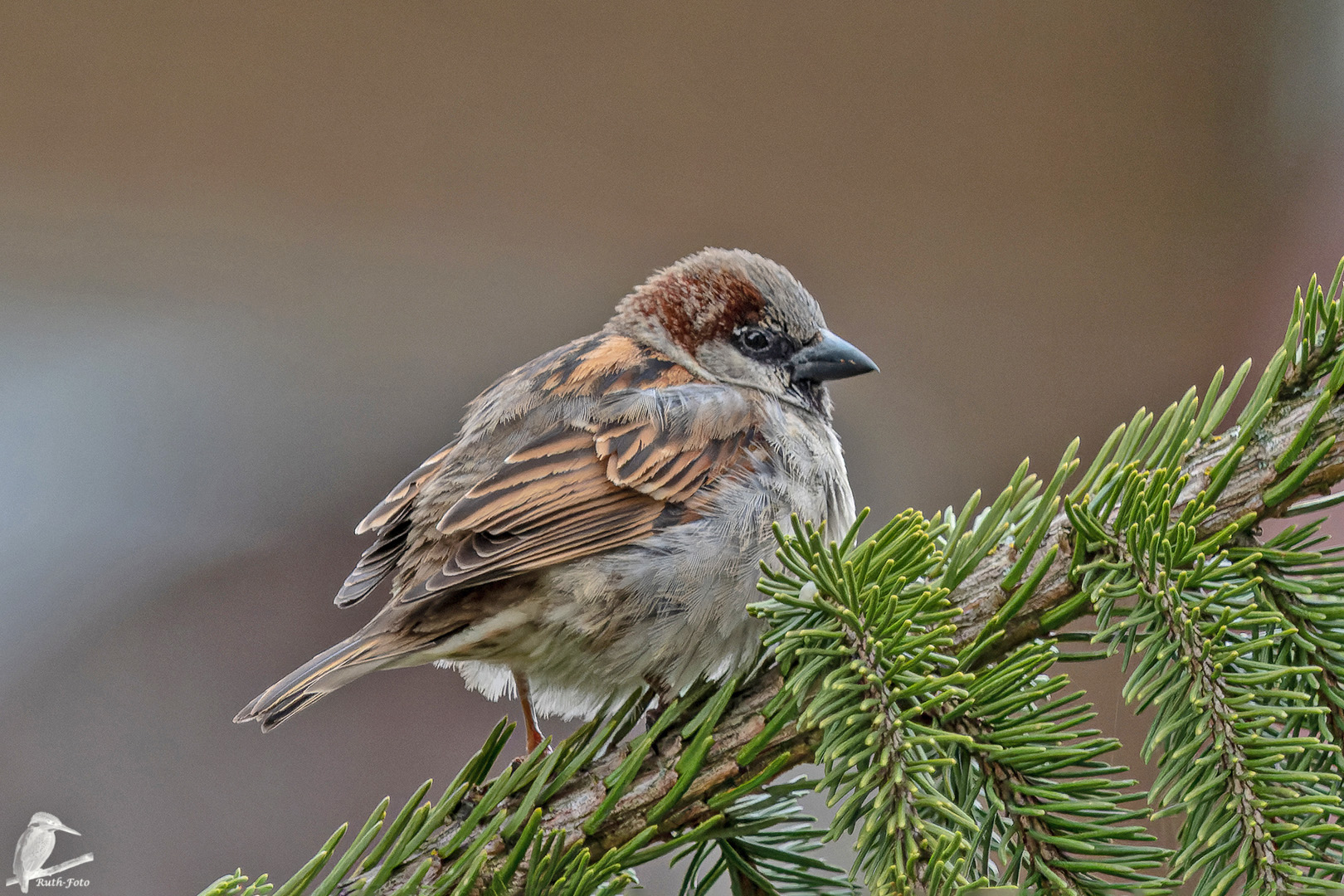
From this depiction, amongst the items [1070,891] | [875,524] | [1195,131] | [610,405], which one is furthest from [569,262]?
[1070,891]

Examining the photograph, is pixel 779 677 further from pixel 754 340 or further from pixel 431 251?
pixel 431 251

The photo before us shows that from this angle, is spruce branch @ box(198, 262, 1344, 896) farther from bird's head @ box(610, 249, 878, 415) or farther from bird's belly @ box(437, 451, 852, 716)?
bird's head @ box(610, 249, 878, 415)

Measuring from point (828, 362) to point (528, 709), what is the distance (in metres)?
0.86

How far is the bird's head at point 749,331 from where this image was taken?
1.95m

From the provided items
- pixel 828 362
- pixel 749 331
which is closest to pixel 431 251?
pixel 749 331

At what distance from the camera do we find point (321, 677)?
4.17 feet

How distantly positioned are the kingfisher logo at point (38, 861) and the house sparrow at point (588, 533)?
0.55 meters

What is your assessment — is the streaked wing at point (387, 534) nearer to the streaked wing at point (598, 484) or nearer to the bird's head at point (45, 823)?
the streaked wing at point (598, 484)

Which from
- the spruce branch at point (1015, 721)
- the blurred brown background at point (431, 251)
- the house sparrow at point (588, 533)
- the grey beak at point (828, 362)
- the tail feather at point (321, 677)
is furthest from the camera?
the blurred brown background at point (431, 251)

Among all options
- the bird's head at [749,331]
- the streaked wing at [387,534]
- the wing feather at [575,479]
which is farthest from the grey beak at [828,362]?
the streaked wing at [387,534]

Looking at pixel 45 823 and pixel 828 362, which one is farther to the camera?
pixel 45 823

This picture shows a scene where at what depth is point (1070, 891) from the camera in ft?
2.76

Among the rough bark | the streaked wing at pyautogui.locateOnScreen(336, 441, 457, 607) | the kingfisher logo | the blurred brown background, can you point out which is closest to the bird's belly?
the streaked wing at pyautogui.locateOnScreen(336, 441, 457, 607)

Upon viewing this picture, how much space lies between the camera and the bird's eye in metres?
1.98
